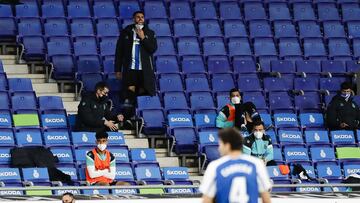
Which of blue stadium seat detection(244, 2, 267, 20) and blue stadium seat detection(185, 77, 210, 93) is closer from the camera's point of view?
blue stadium seat detection(185, 77, 210, 93)

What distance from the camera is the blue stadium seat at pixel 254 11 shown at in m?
24.0

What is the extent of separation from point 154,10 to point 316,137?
4128 mm

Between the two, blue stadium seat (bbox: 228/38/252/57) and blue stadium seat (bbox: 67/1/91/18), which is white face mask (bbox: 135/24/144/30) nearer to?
blue stadium seat (bbox: 67/1/91/18)

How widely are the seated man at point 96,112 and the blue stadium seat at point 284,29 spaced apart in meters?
4.94

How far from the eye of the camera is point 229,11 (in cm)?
2397

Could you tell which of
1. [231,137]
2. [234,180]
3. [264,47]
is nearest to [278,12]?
[264,47]

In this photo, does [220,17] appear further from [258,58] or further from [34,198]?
[34,198]

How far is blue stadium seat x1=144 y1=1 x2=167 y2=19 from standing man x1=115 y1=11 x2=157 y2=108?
2.14 metres

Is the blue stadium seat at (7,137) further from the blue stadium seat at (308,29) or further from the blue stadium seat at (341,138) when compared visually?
the blue stadium seat at (308,29)

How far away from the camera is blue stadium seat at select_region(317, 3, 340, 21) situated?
24641mm

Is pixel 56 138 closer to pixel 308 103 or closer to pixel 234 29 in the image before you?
pixel 308 103

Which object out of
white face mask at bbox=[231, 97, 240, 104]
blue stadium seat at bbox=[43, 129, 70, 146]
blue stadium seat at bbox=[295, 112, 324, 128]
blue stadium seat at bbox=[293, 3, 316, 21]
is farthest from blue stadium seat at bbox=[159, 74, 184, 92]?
blue stadium seat at bbox=[293, 3, 316, 21]

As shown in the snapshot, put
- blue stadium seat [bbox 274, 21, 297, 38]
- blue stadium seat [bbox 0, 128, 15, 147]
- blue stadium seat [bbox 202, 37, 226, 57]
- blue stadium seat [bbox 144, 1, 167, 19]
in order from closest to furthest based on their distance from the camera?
1. blue stadium seat [bbox 0, 128, 15, 147]
2. blue stadium seat [bbox 202, 37, 226, 57]
3. blue stadium seat [bbox 144, 1, 167, 19]
4. blue stadium seat [bbox 274, 21, 297, 38]

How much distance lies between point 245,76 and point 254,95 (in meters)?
0.63
